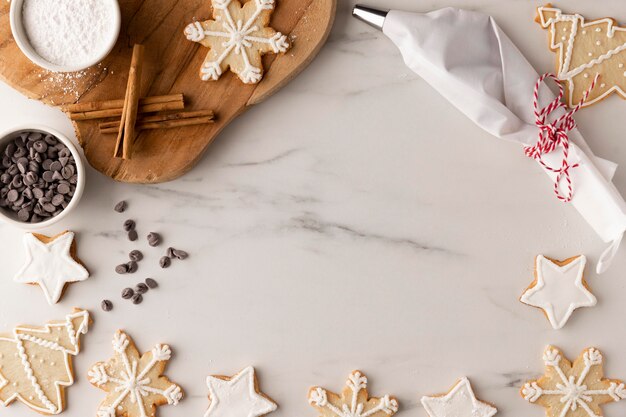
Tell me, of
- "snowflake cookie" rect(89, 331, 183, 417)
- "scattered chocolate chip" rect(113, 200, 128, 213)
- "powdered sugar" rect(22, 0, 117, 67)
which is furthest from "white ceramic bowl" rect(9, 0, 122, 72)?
"snowflake cookie" rect(89, 331, 183, 417)

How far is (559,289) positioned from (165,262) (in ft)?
2.59

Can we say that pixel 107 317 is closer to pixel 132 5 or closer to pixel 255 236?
pixel 255 236

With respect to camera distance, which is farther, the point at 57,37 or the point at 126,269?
the point at 126,269

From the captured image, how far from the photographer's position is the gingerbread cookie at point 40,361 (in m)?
1.31

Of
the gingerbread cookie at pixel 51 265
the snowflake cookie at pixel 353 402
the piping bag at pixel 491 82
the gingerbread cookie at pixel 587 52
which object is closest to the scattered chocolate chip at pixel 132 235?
the gingerbread cookie at pixel 51 265

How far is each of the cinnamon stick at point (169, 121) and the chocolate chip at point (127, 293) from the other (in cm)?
32

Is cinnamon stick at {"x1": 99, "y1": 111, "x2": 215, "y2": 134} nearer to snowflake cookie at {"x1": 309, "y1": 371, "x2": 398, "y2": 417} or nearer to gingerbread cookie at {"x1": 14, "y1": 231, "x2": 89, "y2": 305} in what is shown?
gingerbread cookie at {"x1": 14, "y1": 231, "x2": 89, "y2": 305}

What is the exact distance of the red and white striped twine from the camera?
1.21 meters

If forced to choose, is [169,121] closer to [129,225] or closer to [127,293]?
[129,225]

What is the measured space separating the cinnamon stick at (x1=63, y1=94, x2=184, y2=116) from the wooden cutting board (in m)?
0.02

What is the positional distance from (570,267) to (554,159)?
8.6 inches

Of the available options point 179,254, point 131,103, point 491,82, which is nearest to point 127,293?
point 179,254

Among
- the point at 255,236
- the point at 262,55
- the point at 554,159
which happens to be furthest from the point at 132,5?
the point at 554,159

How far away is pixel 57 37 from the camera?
1.16 metres
